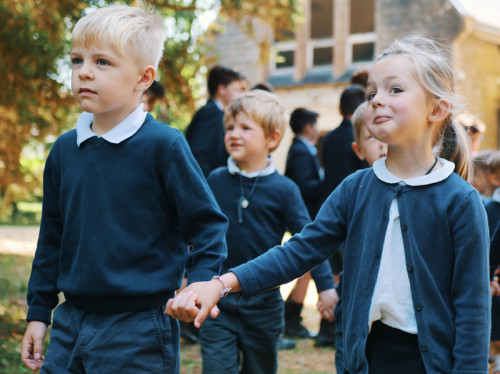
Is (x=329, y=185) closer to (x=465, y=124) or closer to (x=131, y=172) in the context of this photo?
(x=465, y=124)

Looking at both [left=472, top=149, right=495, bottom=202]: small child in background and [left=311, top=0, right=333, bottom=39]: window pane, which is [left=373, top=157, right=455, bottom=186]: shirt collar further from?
[left=311, top=0, right=333, bottom=39]: window pane

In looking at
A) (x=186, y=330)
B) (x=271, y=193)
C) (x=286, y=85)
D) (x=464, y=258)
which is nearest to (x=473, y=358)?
(x=464, y=258)

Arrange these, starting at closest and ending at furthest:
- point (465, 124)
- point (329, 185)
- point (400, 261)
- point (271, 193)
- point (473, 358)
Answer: point (473, 358)
point (400, 261)
point (465, 124)
point (271, 193)
point (329, 185)

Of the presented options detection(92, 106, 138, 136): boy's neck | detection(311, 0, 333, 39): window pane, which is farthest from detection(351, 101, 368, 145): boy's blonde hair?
detection(311, 0, 333, 39): window pane

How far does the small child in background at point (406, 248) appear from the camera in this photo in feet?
6.45

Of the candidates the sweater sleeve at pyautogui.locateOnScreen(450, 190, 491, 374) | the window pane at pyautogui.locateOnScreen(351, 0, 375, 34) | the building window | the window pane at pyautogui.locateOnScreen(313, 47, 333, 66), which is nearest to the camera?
the sweater sleeve at pyautogui.locateOnScreen(450, 190, 491, 374)

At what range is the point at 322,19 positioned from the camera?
17.8 m

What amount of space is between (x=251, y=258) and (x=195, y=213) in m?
1.31

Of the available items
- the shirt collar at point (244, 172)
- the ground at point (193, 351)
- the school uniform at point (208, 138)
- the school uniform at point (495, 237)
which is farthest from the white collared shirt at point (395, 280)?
the school uniform at point (208, 138)

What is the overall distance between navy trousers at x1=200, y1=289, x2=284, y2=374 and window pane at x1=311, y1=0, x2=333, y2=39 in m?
15.2

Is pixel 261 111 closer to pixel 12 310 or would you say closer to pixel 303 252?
pixel 303 252

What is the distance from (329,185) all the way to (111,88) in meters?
3.43

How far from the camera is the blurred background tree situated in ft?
20.5

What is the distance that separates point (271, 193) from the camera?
3.63m
